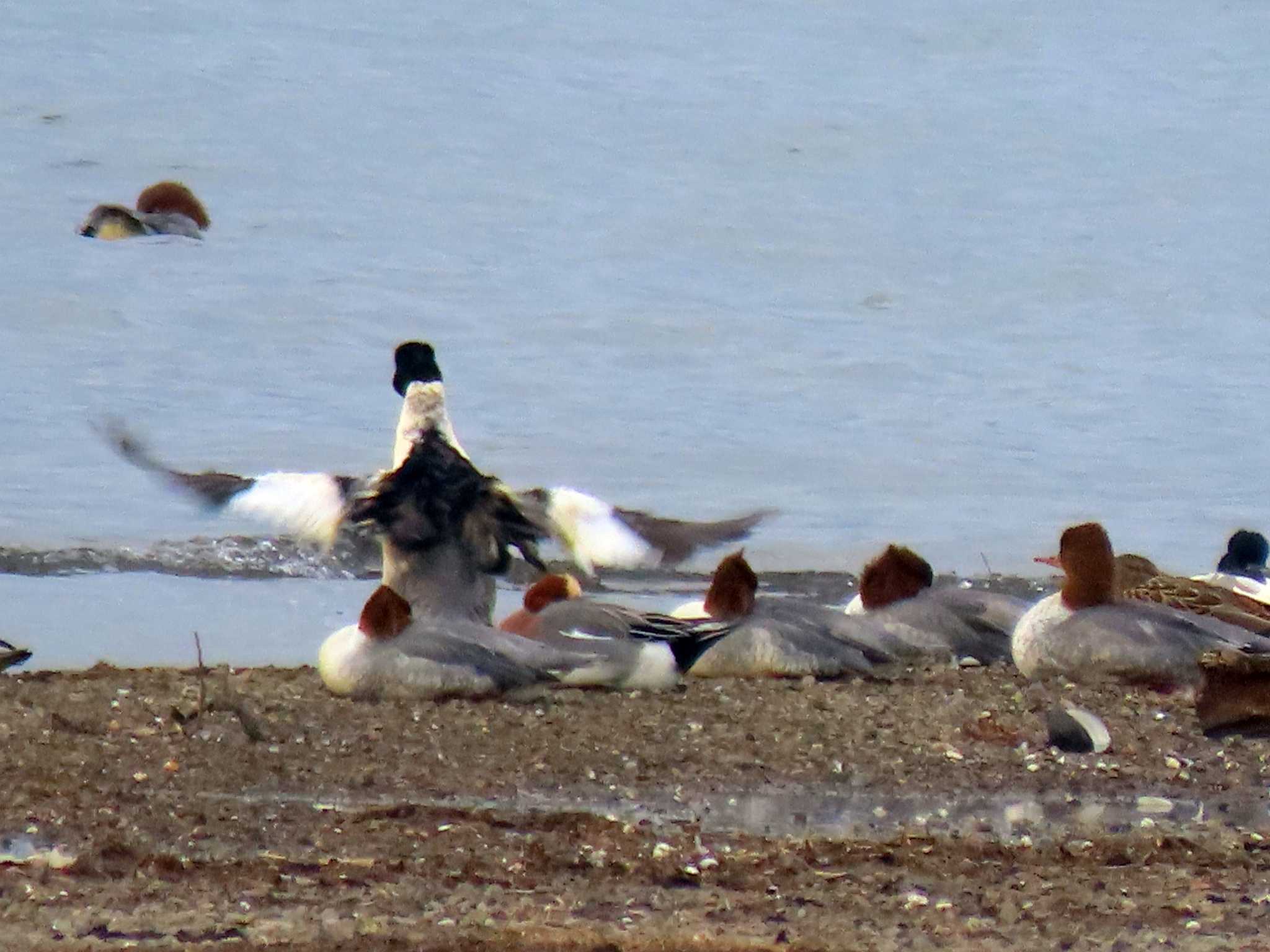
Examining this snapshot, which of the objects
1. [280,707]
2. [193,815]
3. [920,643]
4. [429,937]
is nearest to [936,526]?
[920,643]

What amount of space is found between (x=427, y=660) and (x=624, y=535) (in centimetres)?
139

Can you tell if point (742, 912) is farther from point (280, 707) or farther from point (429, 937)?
point (280, 707)

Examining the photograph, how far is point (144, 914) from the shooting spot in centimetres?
486

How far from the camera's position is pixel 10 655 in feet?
26.3

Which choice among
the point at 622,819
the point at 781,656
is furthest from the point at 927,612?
the point at 622,819

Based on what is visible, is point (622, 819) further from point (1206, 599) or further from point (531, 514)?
point (1206, 599)

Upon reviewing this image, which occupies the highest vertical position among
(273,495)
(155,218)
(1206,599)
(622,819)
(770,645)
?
(155,218)

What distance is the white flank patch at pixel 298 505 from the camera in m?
8.56

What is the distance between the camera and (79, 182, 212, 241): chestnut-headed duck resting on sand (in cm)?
2241

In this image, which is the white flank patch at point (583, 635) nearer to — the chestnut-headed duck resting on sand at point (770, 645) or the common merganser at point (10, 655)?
the chestnut-headed duck resting on sand at point (770, 645)

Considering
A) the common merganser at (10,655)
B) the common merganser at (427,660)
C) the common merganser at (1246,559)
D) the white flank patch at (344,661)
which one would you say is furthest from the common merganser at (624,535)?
the common merganser at (1246,559)

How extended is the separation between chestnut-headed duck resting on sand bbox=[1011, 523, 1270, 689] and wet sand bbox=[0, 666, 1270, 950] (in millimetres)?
152

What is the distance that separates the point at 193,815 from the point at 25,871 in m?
0.69

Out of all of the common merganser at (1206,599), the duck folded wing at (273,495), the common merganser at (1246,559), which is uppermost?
the duck folded wing at (273,495)
